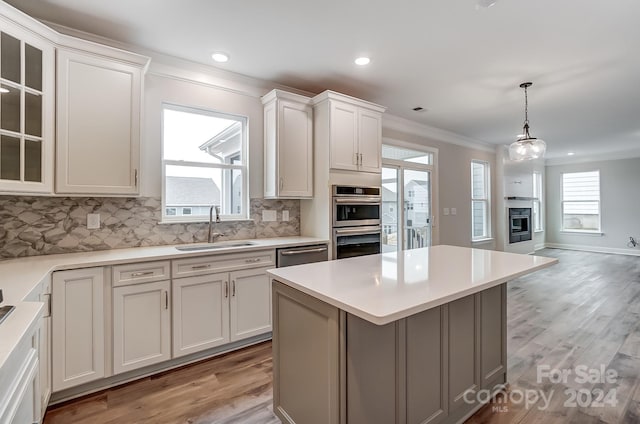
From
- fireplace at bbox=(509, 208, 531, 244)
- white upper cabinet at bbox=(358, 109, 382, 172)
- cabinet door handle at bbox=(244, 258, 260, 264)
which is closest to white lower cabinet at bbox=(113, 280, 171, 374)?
cabinet door handle at bbox=(244, 258, 260, 264)

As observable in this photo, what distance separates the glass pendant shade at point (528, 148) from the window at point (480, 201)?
306 cm

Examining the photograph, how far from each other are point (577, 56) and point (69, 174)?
4.40 m

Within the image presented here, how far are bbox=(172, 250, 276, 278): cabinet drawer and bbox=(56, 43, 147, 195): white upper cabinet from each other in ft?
2.34

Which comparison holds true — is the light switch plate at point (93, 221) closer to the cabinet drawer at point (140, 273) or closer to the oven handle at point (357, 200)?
the cabinet drawer at point (140, 273)

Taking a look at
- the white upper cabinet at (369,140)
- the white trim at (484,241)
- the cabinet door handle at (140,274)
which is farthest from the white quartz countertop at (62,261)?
the white trim at (484,241)

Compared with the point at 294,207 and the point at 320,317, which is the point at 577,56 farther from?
the point at 320,317

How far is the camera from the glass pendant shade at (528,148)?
3.37 meters

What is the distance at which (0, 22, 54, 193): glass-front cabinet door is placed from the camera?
1868 mm

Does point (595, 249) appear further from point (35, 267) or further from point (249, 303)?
point (35, 267)

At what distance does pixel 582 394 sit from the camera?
2111mm

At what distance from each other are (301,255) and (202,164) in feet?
4.49

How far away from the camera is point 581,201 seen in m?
8.42

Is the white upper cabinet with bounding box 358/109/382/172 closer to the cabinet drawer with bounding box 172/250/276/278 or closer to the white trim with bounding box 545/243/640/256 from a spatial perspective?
the cabinet drawer with bounding box 172/250/276/278

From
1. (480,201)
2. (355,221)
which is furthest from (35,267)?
(480,201)
